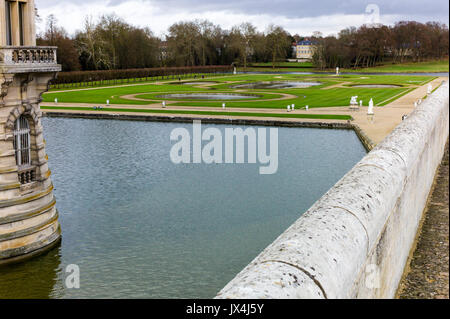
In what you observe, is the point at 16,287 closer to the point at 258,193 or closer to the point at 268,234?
the point at 268,234

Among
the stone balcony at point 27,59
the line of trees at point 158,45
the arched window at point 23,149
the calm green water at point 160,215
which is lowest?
the calm green water at point 160,215

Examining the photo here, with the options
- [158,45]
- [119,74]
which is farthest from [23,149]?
[158,45]

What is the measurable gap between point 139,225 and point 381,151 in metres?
10.1

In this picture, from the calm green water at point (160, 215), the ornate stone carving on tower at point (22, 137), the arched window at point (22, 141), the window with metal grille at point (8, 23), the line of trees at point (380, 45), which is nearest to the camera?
→ the calm green water at point (160, 215)

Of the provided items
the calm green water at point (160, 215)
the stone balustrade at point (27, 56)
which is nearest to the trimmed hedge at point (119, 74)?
the calm green water at point (160, 215)

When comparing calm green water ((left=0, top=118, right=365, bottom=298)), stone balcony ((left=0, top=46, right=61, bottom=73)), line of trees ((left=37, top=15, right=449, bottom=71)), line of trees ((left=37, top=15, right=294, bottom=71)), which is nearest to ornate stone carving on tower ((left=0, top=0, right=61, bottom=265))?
stone balcony ((left=0, top=46, right=61, bottom=73))

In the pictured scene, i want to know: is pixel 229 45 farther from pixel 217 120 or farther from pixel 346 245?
pixel 346 245

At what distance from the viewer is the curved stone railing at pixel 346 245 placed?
125 inches

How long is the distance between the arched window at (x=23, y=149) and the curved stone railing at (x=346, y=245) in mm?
9757

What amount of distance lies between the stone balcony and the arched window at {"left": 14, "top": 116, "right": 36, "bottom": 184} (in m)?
1.48

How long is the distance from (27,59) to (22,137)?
83.8 inches

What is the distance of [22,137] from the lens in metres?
13.9

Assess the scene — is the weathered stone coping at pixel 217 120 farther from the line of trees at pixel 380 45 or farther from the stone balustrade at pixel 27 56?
the line of trees at pixel 380 45

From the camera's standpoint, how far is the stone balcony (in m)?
12.4
